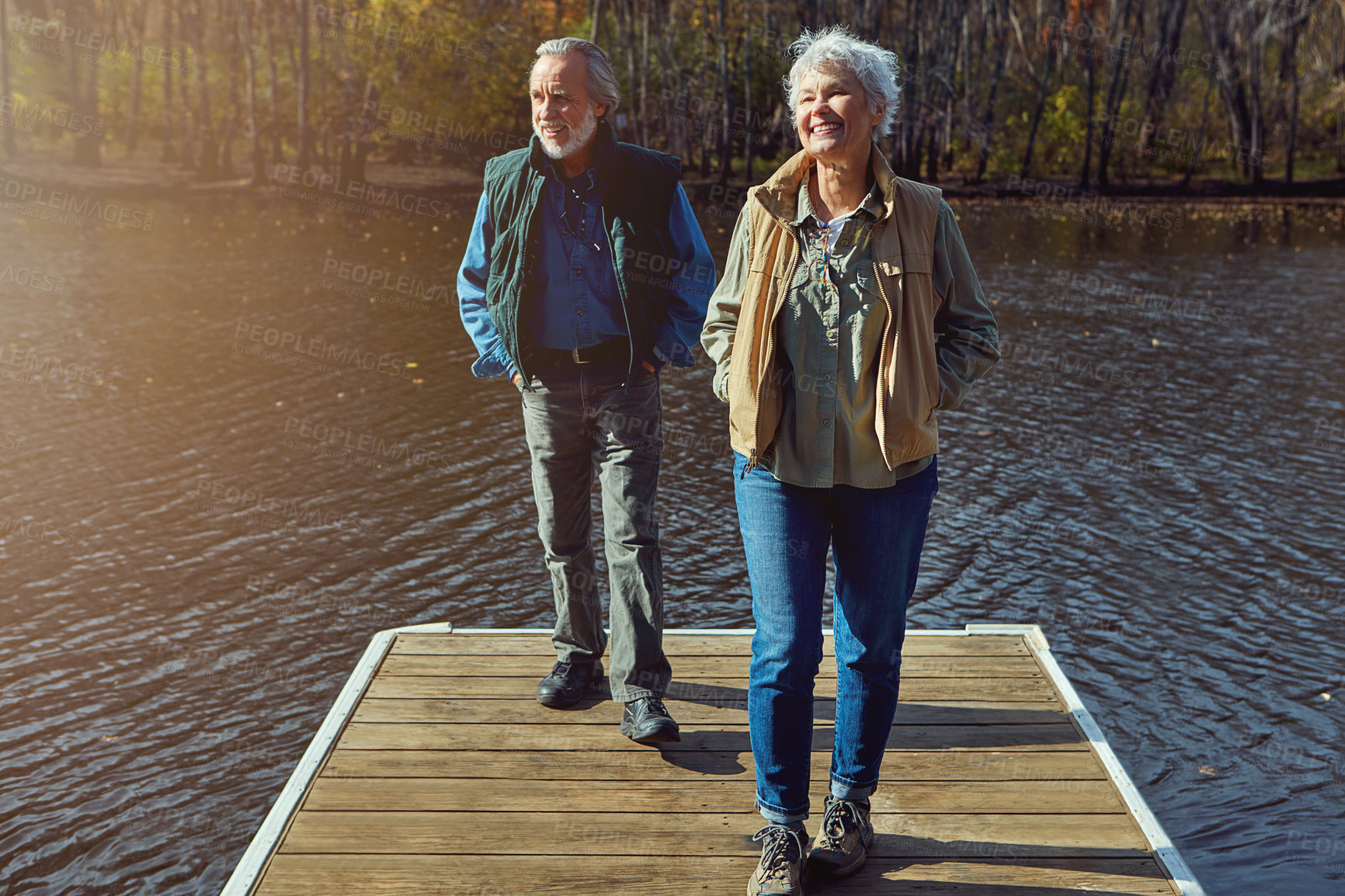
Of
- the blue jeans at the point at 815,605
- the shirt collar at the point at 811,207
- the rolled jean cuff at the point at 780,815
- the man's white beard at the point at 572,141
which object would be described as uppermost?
the man's white beard at the point at 572,141

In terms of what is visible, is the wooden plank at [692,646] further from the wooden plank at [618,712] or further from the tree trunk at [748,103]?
the tree trunk at [748,103]

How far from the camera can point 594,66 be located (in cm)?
373

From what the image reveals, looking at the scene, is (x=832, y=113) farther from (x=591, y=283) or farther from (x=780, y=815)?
(x=780, y=815)

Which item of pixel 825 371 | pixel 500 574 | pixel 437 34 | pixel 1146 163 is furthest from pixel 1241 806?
pixel 1146 163

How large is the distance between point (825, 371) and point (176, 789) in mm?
3481

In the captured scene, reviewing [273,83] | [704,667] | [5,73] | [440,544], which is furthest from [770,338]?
[5,73]

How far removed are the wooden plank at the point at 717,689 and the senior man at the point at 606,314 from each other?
0.34 m

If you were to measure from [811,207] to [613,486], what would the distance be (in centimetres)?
133

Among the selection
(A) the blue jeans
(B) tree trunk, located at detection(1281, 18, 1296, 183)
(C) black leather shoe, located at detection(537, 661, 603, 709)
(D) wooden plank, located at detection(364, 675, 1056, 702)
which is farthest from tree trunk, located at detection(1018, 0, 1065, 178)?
(A) the blue jeans

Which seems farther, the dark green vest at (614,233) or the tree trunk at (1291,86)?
the tree trunk at (1291,86)

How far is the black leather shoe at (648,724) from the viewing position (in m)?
3.82

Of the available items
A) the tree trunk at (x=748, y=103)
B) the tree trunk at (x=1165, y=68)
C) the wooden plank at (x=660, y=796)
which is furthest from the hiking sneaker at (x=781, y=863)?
the tree trunk at (x=1165, y=68)

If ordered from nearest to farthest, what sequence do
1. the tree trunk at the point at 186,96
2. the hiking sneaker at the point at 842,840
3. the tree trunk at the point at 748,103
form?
the hiking sneaker at the point at 842,840, the tree trunk at the point at 186,96, the tree trunk at the point at 748,103

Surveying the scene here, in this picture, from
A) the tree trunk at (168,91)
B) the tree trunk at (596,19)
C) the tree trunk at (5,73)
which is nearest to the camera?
the tree trunk at (596,19)
